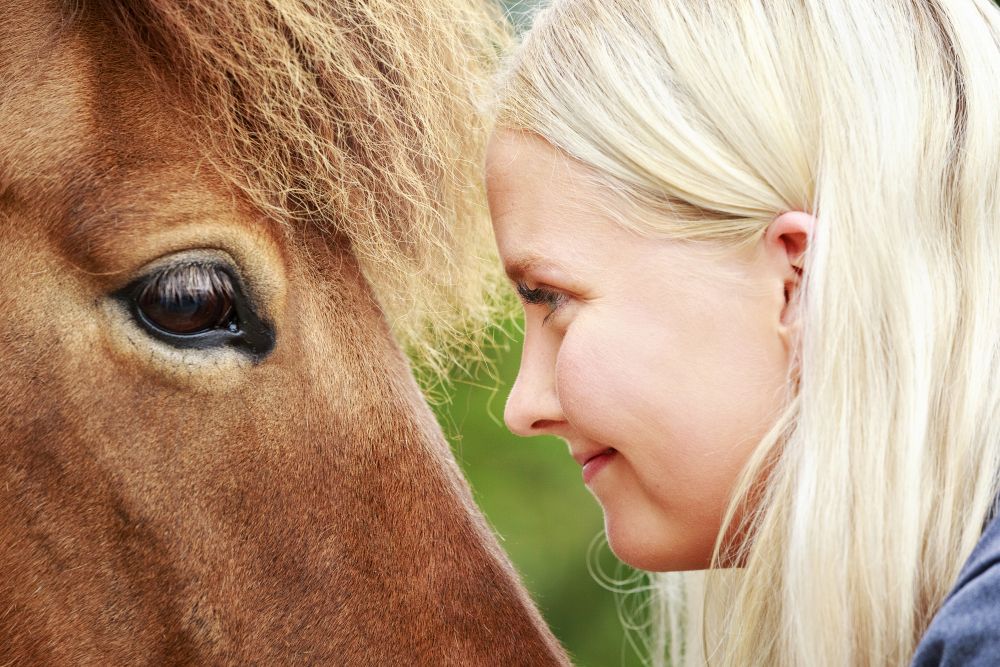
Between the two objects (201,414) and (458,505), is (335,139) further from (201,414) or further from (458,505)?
(458,505)

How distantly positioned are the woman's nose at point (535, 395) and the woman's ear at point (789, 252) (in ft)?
→ 1.03

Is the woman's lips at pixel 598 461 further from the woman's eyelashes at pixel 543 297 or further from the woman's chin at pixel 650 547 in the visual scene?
the woman's eyelashes at pixel 543 297

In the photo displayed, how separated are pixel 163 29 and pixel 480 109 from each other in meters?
0.46

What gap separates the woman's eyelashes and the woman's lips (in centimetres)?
19

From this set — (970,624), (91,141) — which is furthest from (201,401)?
(970,624)

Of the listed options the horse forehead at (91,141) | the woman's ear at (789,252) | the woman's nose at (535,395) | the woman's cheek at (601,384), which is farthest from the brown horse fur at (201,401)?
the woman's ear at (789,252)

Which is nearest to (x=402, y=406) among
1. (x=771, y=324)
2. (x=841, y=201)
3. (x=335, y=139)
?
(x=335, y=139)

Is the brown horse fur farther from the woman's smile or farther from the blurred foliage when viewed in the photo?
the blurred foliage

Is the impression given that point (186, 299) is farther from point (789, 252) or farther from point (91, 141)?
point (789, 252)

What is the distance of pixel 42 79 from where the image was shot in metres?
1.38

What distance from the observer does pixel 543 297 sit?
4.70 ft

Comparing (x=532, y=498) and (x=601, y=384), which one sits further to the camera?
(x=532, y=498)

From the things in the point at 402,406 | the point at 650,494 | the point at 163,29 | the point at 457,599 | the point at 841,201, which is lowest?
the point at 457,599

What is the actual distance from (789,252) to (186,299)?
762mm
